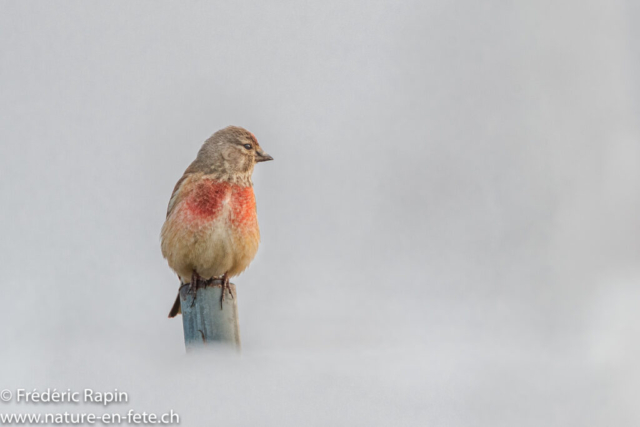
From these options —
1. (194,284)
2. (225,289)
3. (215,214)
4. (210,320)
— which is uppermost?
(215,214)

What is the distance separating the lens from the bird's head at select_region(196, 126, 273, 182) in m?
8.48

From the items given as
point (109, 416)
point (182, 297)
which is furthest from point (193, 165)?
point (109, 416)

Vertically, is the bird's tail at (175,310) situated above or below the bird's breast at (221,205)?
below

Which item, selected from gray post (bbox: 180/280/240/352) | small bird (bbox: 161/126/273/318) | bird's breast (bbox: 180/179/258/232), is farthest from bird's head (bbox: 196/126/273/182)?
gray post (bbox: 180/280/240/352)

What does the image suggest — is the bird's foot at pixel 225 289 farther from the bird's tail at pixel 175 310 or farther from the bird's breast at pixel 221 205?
A: the bird's tail at pixel 175 310

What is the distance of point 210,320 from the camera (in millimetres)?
6418

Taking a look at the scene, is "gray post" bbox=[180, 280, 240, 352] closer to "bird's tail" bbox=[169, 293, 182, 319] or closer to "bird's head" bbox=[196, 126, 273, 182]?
"bird's tail" bbox=[169, 293, 182, 319]

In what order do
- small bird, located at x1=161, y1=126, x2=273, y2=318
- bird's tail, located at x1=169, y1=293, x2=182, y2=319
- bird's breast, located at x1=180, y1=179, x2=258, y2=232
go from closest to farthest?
small bird, located at x1=161, y1=126, x2=273, y2=318
bird's breast, located at x1=180, y1=179, x2=258, y2=232
bird's tail, located at x1=169, y1=293, x2=182, y2=319

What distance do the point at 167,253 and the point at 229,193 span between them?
2.89 feet

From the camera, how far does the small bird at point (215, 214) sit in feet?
26.2

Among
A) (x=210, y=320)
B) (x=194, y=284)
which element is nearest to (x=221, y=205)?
(x=194, y=284)

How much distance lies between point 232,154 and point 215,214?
2.57 ft

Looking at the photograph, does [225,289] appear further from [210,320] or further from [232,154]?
[232,154]

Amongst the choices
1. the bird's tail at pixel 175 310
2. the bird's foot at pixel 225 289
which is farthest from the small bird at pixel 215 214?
the bird's foot at pixel 225 289
